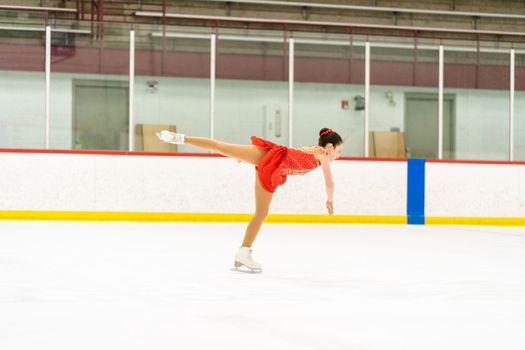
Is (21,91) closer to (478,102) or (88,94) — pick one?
(88,94)

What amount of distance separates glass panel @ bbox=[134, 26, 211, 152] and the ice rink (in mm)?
3165

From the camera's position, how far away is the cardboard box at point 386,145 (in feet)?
38.9

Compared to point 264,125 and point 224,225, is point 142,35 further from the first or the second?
point 224,225

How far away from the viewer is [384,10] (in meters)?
17.6

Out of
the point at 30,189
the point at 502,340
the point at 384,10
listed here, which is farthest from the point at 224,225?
the point at 384,10

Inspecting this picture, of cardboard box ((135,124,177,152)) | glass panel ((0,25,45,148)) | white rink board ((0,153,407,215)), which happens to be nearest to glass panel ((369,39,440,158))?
white rink board ((0,153,407,215))

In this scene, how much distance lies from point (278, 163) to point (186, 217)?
574cm

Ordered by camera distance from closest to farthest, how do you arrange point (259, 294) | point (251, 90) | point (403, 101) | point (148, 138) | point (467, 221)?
point (259, 294), point (148, 138), point (251, 90), point (467, 221), point (403, 101)

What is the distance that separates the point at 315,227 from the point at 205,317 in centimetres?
698

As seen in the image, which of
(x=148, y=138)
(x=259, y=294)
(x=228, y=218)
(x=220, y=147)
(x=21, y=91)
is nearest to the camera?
(x=259, y=294)

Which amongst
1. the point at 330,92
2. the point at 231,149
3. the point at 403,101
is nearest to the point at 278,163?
the point at 231,149

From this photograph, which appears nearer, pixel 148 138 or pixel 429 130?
pixel 148 138

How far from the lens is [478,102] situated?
39.5ft

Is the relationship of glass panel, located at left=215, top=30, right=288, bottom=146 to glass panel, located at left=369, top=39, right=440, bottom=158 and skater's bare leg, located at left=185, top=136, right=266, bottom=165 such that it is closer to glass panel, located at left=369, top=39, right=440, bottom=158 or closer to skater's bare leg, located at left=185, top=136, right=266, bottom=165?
glass panel, located at left=369, top=39, right=440, bottom=158
